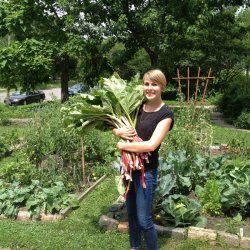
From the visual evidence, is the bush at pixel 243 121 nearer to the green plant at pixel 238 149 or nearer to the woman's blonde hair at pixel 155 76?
the green plant at pixel 238 149

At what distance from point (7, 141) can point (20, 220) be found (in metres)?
4.70

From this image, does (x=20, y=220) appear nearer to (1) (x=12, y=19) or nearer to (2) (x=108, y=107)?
(2) (x=108, y=107)

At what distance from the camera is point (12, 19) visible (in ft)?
52.3

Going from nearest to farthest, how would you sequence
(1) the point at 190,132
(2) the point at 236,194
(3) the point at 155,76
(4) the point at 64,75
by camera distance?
(3) the point at 155,76 < (2) the point at 236,194 < (1) the point at 190,132 < (4) the point at 64,75

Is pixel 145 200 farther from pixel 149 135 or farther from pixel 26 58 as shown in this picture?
pixel 26 58

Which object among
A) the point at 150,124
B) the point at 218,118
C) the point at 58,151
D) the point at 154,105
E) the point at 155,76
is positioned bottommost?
the point at 218,118

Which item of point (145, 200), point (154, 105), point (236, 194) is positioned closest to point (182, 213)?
point (236, 194)

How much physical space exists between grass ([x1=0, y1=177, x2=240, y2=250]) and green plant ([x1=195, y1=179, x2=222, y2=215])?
30.2 inches

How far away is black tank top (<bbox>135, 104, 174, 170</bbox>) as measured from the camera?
154 inches

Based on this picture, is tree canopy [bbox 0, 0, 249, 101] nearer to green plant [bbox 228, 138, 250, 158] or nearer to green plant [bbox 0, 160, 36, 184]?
green plant [bbox 228, 138, 250, 158]

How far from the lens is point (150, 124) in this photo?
395 cm

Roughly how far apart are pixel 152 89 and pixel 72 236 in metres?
2.30

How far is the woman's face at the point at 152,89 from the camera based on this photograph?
3967mm

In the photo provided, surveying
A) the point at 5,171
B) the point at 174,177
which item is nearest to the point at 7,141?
the point at 5,171
